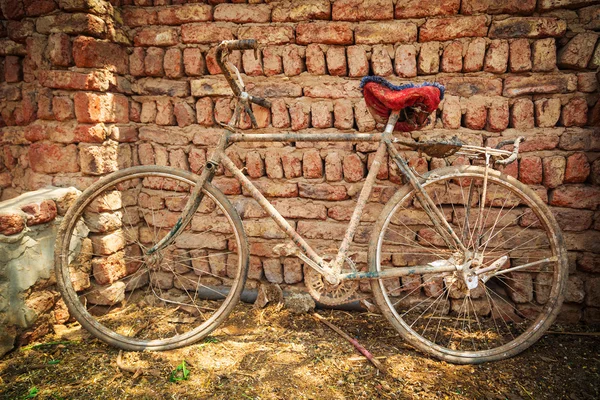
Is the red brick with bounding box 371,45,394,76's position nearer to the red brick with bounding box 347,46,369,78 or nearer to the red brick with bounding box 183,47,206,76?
the red brick with bounding box 347,46,369,78

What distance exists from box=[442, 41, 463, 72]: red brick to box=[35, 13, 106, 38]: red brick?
218 centimetres

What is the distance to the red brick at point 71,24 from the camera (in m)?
2.03

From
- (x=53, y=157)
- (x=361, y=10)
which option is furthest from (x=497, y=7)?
(x=53, y=157)

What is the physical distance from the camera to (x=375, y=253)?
1873mm

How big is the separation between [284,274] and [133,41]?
1950 millimetres

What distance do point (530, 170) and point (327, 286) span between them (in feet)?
4.74

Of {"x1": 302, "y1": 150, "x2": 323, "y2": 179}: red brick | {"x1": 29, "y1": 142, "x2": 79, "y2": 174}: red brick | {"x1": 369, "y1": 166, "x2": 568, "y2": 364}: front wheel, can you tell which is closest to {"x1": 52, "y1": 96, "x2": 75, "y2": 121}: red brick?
{"x1": 29, "y1": 142, "x2": 79, "y2": 174}: red brick

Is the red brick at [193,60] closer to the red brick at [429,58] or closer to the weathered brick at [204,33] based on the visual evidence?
the weathered brick at [204,33]

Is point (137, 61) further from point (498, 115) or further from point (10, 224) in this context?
point (498, 115)

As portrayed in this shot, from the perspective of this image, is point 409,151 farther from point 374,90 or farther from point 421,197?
point 374,90

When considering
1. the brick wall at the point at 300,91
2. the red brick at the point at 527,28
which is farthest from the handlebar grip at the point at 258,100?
the red brick at the point at 527,28

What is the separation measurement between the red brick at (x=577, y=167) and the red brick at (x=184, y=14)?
2.47 meters

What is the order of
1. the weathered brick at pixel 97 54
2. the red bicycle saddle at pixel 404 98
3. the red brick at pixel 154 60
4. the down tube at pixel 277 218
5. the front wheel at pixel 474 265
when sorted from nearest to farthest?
the red bicycle saddle at pixel 404 98 → the front wheel at pixel 474 265 → the down tube at pixel 277 218 → the weathered brick at pixel 97 54 → the red brick at pixel 154 60

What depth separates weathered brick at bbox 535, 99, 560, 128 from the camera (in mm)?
1986
